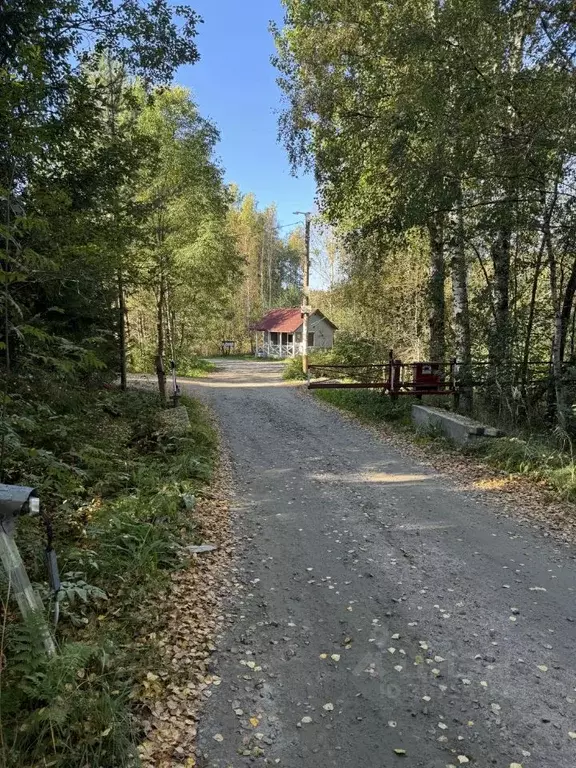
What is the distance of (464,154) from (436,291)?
178 inches

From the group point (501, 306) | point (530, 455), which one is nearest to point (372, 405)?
point (501, 306)

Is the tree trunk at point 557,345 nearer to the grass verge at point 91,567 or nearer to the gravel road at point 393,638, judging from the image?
the gravel road at point 393,638

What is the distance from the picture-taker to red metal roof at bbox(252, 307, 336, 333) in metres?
41.3

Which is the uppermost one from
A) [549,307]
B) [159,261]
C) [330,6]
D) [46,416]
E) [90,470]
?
[330,6]

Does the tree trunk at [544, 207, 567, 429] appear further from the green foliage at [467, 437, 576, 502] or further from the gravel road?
the gravel road

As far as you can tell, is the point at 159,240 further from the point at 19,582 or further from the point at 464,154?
the point at 19,582

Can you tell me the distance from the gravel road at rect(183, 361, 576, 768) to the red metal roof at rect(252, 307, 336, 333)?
34.9 metres

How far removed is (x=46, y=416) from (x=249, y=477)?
3041 mm

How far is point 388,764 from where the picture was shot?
8.40 feet

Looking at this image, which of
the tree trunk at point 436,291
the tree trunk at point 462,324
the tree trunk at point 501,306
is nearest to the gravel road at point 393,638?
the tree trunk at point 501,306

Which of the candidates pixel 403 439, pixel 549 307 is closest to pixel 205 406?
pixel 403 439

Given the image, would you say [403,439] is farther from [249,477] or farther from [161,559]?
[161,559]

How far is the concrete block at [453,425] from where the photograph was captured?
346 inches

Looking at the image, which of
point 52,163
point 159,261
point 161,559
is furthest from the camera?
point 159,261
